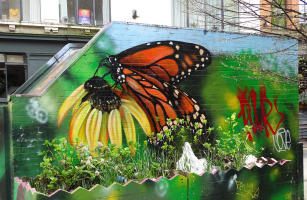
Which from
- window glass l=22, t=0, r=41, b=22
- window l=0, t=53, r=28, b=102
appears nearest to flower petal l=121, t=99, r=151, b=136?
window l=0, t=53, r=28, b=102

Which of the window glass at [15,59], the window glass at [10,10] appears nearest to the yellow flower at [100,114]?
the window glass at [15,59]

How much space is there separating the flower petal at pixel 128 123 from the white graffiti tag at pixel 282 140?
3.60 meters

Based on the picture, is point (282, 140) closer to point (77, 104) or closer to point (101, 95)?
point (101, 95)

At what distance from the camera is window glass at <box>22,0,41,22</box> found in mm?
12061

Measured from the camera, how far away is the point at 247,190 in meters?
5.10

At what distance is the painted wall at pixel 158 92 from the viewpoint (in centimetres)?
531

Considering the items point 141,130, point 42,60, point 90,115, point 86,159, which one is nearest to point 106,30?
point 90,115

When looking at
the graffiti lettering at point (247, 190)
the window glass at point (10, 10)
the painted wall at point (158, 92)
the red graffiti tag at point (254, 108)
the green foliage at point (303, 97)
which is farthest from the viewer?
the green foliage at point (303, 97)

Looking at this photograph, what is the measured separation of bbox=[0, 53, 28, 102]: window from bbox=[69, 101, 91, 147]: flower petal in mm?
7109

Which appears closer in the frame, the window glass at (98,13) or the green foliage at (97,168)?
the green foliage at (97,168)

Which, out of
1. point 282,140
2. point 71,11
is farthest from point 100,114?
point 71,11

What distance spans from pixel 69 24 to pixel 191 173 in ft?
31.0

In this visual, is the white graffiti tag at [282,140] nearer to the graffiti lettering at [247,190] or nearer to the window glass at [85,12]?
the graffiti lettering at [247,190]

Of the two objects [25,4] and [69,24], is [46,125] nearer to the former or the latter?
[69,24]
